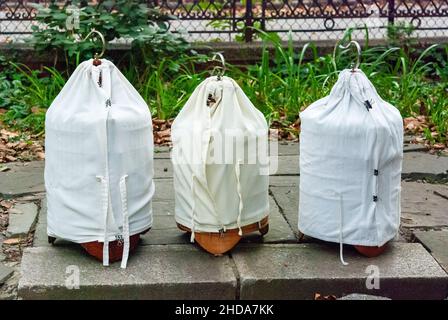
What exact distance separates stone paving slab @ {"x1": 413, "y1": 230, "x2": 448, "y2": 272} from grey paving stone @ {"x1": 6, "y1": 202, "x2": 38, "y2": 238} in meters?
2.08

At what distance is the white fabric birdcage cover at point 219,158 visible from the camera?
3586mm

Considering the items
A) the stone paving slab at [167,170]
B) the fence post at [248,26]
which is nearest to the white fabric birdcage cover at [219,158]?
the stone paving slab at [167,170]

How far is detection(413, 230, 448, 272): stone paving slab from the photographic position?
12.6 feet

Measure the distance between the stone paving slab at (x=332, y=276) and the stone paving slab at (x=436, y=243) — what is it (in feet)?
0.32

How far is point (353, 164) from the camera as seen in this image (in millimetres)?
3617

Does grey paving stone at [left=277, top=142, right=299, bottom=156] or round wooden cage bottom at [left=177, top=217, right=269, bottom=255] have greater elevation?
round wooden cage bottom at [left=177, top=217, right=269, bottom=255]

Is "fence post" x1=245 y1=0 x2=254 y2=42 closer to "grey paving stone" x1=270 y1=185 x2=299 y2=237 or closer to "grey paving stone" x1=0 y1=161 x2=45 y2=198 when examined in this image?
"grey paving stone" x1=0 y1=161 x2=45 y2=198

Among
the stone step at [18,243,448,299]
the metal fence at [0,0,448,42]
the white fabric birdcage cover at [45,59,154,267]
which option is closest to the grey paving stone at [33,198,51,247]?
the stone step at [18,243,448,299]

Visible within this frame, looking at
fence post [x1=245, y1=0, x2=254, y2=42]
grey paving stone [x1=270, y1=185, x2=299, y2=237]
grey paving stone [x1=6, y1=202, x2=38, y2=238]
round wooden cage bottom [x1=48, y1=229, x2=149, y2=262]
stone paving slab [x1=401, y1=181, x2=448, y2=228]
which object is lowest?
stone paving slab [x1=401, y1=181, x2=448, y2=228]

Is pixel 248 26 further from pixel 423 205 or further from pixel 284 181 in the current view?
pixel 423 205

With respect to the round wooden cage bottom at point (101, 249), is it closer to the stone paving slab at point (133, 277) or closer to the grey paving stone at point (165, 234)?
the stone paving slab at point (133, 277)

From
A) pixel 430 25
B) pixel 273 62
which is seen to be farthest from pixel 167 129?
pixel 430 25

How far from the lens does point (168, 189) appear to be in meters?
4.88

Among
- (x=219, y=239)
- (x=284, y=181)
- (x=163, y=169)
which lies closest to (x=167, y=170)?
(x=163, y=169)
